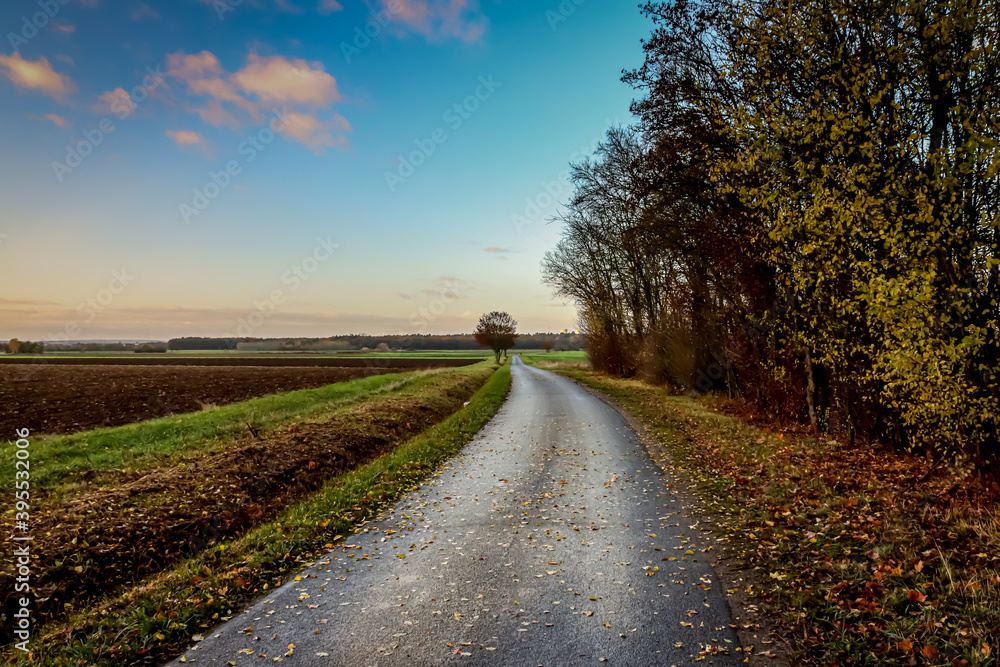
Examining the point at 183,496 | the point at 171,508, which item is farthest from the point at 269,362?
the point at 171,508

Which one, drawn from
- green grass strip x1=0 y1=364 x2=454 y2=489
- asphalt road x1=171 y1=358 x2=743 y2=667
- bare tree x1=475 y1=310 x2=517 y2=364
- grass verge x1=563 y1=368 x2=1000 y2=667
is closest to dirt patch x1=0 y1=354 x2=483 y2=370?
bare tree x1=475 y1=310 x2=517 y2=364

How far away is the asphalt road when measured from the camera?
14.5ft

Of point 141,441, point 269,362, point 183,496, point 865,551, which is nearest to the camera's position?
point 865,551

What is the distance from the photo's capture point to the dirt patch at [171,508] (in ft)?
21.5

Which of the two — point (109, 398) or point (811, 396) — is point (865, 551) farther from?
point (109, 398)

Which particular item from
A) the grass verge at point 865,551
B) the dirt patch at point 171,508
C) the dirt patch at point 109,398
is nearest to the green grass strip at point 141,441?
the dirt patch at point 171,508

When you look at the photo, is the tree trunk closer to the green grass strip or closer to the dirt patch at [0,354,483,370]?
the green grass strip

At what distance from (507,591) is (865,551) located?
157 inches

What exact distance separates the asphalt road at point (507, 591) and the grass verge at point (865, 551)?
2.12 feet

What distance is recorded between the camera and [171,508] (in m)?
8.34

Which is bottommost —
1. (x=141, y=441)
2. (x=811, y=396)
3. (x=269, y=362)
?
(x=269, y=362)

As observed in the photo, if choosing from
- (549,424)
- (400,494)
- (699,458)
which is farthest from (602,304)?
(400,494)

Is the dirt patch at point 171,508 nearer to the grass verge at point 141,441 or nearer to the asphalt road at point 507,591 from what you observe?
the grass verge at point 141,441

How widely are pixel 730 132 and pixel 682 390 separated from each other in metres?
17.2
